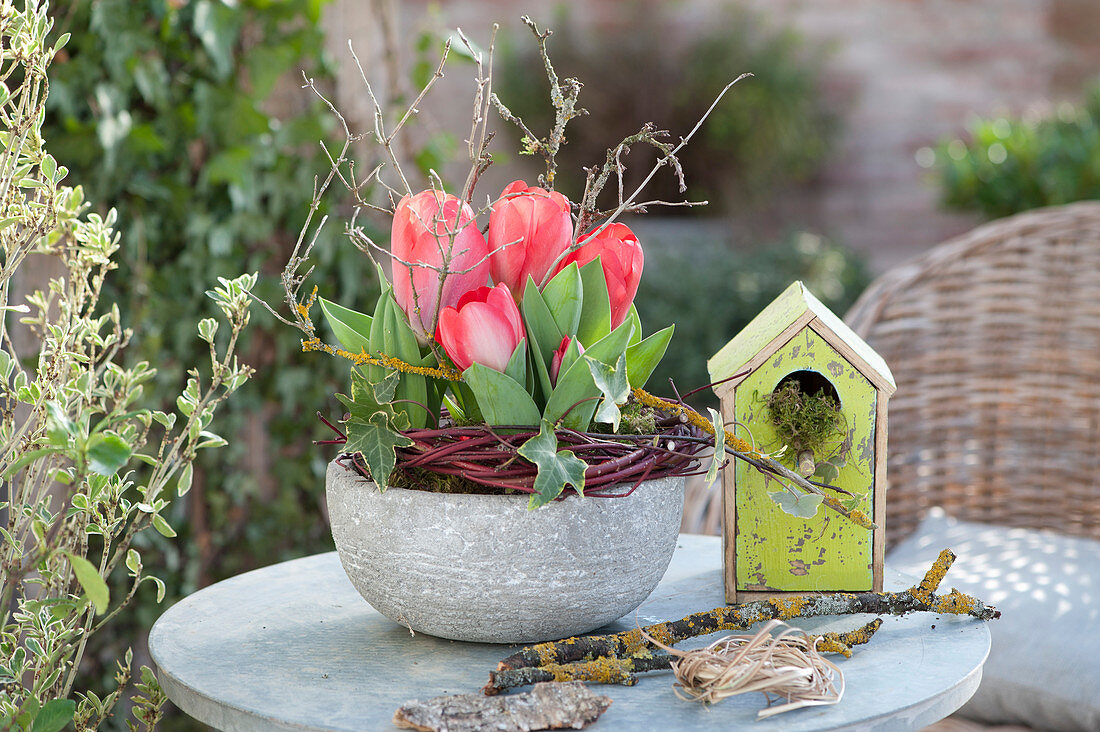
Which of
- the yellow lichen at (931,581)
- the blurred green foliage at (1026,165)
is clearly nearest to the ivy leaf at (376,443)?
the yellow lichen at (931,581)

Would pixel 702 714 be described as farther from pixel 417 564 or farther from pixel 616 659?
pixel 417 564

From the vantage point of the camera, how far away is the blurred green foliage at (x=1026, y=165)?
6.81 feet

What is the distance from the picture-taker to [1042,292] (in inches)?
60.0

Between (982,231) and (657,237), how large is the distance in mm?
2205

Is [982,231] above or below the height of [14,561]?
above

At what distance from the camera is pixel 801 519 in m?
0.79

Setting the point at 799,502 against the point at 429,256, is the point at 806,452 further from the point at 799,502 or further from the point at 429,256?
the point at 429,256

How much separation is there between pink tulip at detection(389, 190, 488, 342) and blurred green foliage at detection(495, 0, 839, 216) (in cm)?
311

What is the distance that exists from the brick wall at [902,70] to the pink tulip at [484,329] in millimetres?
3147

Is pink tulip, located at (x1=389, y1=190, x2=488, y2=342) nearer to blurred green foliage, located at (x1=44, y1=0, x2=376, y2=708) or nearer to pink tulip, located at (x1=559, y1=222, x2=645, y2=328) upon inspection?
pink tulip, located at (x1=559, y1=222, x2=645, y2=328)

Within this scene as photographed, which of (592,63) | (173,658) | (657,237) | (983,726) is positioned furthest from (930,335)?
(592,63)

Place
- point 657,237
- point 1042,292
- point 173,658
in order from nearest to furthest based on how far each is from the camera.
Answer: point 173,658, point 1042,292, point 657,237

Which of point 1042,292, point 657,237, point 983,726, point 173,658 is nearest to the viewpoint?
point 173,658

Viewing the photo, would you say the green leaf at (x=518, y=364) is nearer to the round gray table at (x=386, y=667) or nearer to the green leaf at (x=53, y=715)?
the round gray table at (x=386, y=667)
